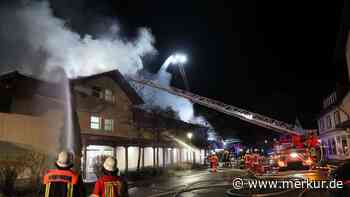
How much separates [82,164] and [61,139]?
2.17 m

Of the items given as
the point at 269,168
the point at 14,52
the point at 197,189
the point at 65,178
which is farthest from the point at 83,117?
the point at 65,178

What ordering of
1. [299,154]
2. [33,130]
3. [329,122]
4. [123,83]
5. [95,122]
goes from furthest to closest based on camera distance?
[329,122] < [123,83] < [95,122] < [33,130] < [299,154]

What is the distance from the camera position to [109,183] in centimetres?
445

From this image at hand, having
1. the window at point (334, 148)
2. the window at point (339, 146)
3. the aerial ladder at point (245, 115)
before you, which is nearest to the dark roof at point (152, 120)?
the aerial ladder at point (245, 115)

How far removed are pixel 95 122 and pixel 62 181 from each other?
1902 cm

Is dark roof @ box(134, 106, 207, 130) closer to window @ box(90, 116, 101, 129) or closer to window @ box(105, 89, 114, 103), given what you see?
Answer: window @ box(105, 89, 114, 103)

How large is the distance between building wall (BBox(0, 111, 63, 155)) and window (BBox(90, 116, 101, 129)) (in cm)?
293

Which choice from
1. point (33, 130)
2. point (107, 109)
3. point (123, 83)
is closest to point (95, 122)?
point (107, 109)

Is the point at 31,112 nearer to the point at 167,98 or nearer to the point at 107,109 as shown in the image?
the point at 107,109

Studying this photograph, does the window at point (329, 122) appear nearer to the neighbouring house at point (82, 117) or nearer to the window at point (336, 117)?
the window at point (336, 117)

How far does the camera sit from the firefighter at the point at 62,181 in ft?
13.5

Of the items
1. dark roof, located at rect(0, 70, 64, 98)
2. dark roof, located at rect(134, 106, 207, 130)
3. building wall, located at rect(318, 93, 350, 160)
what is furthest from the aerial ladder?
dark roof, located at rect(0, 70, 64, 98)

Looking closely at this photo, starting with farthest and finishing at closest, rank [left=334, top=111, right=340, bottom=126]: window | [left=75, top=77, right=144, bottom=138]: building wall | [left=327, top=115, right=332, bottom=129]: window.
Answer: [left=327, top=115, right=332, bottom=129]: window, [left=334, top=111, right=340, bottom=126]: window, [left=75, top=77, right=144, bottom=138]: building wall

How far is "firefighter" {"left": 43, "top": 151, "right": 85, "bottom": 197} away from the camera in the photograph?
13.5 ft
